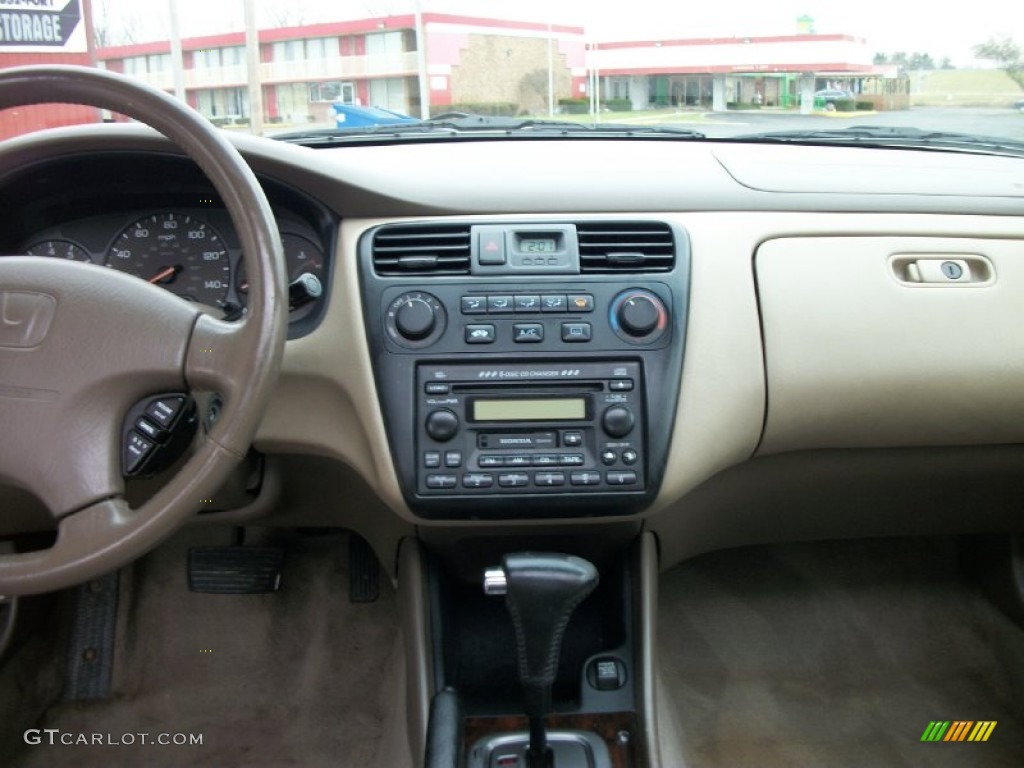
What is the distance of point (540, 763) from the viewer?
5.22 ft

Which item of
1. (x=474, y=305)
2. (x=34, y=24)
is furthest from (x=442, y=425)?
(x=34, y=24)

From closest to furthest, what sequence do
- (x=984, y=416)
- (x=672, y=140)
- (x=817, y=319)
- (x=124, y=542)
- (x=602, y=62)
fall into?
(x=124, y=542) < (x=817, y=319) < (x=984, y=416) < (x=672, y=140) < (x=602, y=62)

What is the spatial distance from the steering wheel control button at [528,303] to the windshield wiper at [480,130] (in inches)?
22.2

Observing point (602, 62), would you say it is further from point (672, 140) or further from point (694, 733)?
point (694, 733)

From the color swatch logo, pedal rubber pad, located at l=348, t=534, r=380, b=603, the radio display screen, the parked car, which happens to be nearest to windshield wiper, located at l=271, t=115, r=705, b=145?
the parked car

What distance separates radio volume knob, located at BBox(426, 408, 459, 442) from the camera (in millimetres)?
1454

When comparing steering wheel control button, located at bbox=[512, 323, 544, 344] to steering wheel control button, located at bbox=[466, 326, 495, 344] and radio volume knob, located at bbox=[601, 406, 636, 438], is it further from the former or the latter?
radio volume knob, located at bbox=[601, 406, 636, 438]

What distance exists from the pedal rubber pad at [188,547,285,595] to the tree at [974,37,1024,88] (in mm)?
1842

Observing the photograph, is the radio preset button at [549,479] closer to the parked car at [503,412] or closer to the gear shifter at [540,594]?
the parked car at [503,412]

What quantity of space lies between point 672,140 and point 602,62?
0.30 meters

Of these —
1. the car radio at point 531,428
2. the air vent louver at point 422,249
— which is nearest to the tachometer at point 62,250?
the air vent louver at point 422,249

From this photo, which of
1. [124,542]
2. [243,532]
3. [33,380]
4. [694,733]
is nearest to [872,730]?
[694,733]

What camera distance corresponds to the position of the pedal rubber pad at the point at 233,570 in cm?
220

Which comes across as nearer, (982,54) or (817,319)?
(817,319)
